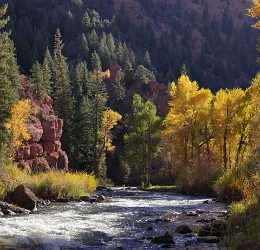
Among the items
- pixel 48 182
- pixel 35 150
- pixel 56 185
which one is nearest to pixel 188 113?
pixel 35 150

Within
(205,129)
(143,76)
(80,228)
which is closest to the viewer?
(80,228)

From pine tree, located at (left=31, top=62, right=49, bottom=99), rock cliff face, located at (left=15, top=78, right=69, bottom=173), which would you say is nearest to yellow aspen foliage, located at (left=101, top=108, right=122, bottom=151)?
pine tree, located at (left=31, top=62, right=49, bottom=99)

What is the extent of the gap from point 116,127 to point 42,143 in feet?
133

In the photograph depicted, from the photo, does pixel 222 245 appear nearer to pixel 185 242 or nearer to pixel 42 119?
pixel 185 242

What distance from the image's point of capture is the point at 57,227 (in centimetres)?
2000

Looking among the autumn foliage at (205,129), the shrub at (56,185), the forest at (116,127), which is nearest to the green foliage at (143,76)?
the forest at (116,127)

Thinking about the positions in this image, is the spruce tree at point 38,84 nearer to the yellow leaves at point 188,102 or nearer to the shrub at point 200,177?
the yellow leaves at point 188,102

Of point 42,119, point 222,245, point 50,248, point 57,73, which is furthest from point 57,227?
point 57,73

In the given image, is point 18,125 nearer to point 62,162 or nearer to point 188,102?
point 62,162

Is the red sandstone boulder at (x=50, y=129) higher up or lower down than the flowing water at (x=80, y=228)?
higher up

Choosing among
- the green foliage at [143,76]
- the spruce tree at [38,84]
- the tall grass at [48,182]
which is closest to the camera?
the tall grass at [48,182]

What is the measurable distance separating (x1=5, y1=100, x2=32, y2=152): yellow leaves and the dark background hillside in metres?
76.7

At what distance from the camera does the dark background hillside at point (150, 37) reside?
146m

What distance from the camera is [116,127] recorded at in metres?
99.2
